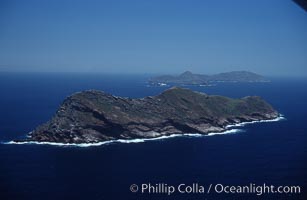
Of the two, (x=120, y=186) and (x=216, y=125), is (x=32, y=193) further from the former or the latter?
(x=216, y=125)

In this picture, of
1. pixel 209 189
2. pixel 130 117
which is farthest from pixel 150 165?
pixel 130 117

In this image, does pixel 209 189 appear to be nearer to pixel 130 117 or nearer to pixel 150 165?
pixel 150 165

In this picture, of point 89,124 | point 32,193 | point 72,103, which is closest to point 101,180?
point 32,193

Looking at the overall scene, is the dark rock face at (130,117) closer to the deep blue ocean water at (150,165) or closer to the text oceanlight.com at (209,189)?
the deep blue ocean water at (150,165)

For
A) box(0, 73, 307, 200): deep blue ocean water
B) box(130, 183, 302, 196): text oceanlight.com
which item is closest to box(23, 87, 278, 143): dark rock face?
box(0, 73, 307, 200): deep blue ocean water

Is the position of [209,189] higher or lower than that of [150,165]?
higher

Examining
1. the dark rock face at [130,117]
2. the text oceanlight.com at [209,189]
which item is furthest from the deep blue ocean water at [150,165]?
the dark rock face at [130,117]
